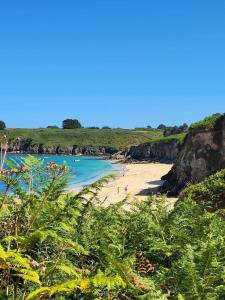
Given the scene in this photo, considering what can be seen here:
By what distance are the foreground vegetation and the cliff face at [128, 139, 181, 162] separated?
117 metres

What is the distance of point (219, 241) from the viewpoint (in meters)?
4.23

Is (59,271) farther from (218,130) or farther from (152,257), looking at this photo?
(218,130)

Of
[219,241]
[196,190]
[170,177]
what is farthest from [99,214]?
[170,177]

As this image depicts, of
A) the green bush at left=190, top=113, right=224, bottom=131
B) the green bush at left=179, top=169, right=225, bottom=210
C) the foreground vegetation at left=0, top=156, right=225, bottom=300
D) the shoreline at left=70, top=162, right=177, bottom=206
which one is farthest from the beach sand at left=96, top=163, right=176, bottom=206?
the foreground vegetation at left=0, top=156, right=225, bottom=300

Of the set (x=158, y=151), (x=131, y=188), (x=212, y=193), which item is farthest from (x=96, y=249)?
(x=158, y=151)

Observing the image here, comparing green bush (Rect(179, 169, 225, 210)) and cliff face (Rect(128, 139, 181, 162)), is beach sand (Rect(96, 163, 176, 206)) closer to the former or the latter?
green bush (Rect(179, 169, 225, 210))

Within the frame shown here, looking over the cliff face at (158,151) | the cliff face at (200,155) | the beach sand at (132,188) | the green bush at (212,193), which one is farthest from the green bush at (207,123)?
the cliff face at (158,151)

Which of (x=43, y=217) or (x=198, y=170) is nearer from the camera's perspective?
(x=43, y=217)

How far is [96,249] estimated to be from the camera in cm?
432

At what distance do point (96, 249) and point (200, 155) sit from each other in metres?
45.3

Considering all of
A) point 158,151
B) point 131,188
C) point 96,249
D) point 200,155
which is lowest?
point 131,188

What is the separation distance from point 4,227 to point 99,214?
4.54ft

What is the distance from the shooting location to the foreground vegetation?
135 inches

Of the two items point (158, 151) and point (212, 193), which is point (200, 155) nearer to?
point (212, 193)
